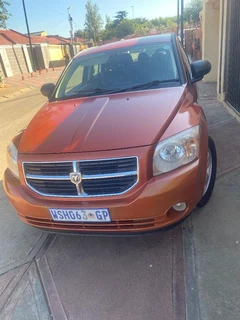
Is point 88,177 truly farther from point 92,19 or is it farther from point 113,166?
point 92,19

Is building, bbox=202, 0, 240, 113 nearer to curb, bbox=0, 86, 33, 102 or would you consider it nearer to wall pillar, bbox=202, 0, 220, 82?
wall pillar, bbox=202, 0, 220, 82

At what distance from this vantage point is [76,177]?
210 centimetres

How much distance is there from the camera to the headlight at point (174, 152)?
2.07 metres

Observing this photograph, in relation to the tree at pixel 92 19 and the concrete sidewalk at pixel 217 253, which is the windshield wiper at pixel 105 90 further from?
the tree at pixel 92 19

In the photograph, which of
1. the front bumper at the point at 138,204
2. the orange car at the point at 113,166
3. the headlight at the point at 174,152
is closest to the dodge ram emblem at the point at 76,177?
the orange car at the point at 113,166

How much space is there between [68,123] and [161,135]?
2.95 feet

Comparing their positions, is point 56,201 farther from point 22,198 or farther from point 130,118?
point 130,118

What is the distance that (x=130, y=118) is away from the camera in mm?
2395

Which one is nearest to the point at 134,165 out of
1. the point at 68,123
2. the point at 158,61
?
the point at 68,123

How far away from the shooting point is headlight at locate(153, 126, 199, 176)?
6.81 ft

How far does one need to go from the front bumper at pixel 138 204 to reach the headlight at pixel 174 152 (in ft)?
0.16

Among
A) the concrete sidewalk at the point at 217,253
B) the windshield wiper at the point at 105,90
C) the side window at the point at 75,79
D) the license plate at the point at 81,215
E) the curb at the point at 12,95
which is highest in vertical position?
the side window at the point at 75,79

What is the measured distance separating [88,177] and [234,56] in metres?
5.28

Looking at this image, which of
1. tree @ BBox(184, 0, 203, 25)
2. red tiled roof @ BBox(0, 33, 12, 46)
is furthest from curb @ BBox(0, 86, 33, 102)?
tree @ BBox(184, 0, 203, 25)
